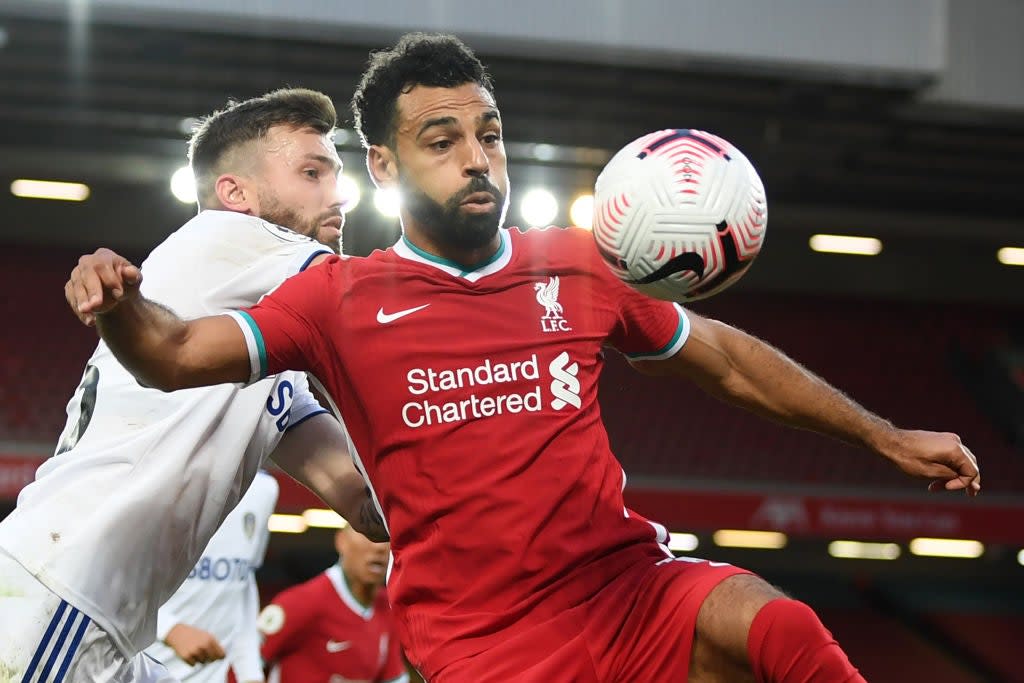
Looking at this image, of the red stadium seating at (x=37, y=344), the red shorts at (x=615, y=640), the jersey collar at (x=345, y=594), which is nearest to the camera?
the red shorts at (x=615, y=640)

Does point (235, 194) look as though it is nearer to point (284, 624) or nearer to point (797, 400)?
point (797, 400)

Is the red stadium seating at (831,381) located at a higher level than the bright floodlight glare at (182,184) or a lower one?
lower

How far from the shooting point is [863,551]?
18000 millimetres

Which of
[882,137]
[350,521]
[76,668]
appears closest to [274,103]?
[350,521]

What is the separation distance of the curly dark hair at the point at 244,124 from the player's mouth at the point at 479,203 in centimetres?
110

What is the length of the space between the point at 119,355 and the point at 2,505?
14504mm

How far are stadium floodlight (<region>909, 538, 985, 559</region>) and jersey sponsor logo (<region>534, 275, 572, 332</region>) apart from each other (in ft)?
48.1

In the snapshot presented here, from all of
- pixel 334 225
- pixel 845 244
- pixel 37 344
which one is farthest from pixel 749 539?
pixel 334 225

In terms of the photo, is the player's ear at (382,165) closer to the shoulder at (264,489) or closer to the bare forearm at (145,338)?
the bare forearm at (145,338)

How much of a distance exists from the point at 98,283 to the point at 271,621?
218 inches

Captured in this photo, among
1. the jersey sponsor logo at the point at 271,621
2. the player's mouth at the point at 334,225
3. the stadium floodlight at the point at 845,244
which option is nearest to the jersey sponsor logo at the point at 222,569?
the jersey sponsor logo at the point at 271,621

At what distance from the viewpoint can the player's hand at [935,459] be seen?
11.6ft

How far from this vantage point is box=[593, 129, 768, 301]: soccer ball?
321 centimetres

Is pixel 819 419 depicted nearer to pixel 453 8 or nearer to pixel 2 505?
pixel 453 8
